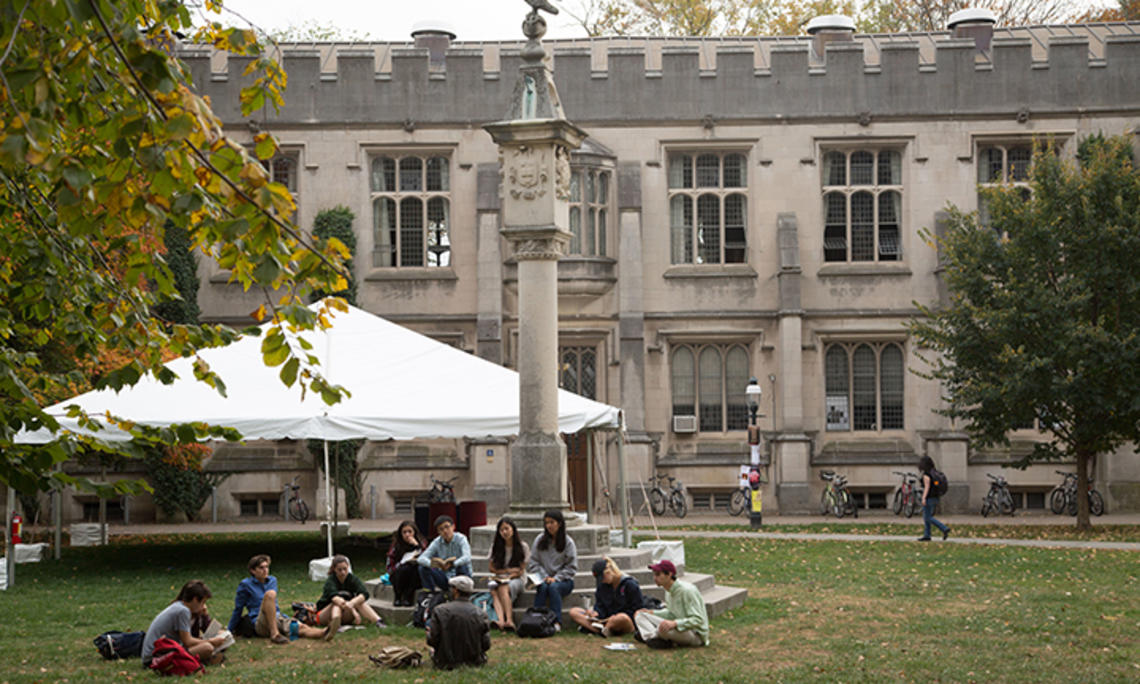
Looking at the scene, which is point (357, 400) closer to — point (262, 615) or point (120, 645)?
point (262, 615)

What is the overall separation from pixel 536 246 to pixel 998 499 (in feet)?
51.8

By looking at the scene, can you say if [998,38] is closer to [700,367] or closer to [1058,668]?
[700,367]

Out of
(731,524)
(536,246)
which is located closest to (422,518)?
(536,246)

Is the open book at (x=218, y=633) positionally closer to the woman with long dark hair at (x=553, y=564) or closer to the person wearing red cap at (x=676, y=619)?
the woman with long dark hair at (x=553, y=564)

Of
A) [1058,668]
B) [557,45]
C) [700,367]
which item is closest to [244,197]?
[1058,668]

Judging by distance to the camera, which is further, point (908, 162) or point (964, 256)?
point (908, 162)

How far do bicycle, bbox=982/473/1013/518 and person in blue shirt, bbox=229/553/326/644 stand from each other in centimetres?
1725

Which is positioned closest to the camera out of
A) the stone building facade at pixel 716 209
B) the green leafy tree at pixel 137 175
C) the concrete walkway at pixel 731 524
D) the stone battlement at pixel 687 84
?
the green leafy tree at pixel 137 175

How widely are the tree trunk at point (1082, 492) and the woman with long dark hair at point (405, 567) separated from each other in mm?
13051

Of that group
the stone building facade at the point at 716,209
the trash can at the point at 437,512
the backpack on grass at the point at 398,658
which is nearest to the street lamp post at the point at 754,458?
the stone building facade at the point at 716,209

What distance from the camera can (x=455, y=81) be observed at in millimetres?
26438

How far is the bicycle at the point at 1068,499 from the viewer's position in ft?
81.7

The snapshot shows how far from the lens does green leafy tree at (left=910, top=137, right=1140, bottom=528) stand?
66.9 ft

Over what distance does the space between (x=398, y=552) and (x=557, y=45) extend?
17378 millimetres
